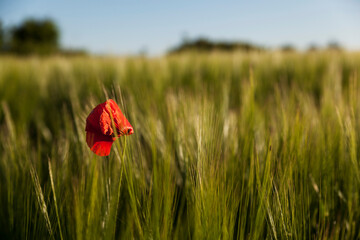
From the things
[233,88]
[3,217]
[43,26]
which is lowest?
[3,217]

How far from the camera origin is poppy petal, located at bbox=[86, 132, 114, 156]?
0.92ft

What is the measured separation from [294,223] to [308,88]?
144 centimetres

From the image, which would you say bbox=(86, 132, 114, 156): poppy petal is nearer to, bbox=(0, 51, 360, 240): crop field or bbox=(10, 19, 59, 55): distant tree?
bbox=(0, 51, 360, 240): crop field

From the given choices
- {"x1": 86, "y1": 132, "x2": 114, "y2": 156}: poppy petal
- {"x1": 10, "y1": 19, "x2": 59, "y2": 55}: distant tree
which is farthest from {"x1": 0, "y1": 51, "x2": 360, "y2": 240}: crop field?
{"x1": 10, "y1": 19, "x2": 59, "y2": 55}: distant tree

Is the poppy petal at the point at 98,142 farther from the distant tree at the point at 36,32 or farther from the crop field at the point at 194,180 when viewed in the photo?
the distant tree at the point at 36,32

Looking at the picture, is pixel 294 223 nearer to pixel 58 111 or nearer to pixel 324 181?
pixel 324 181

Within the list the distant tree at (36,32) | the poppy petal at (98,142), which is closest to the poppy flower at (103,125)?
the poppy petal at (98,142)

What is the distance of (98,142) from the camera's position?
0.29 metres

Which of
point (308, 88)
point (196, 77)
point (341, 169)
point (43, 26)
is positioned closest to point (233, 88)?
point (196, 77)

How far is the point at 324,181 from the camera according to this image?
1.92 feet

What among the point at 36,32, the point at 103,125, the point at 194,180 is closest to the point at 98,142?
the point at 103,125

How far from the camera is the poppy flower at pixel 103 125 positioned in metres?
0.28

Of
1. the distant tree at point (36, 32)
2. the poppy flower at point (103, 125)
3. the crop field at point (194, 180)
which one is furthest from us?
the distant tree at point (36, 32)

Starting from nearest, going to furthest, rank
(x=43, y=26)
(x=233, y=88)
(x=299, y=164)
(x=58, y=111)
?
(x=299, y=164) < (x=58, y=111) < (x=233, y=88) < (x=43, y=26)
